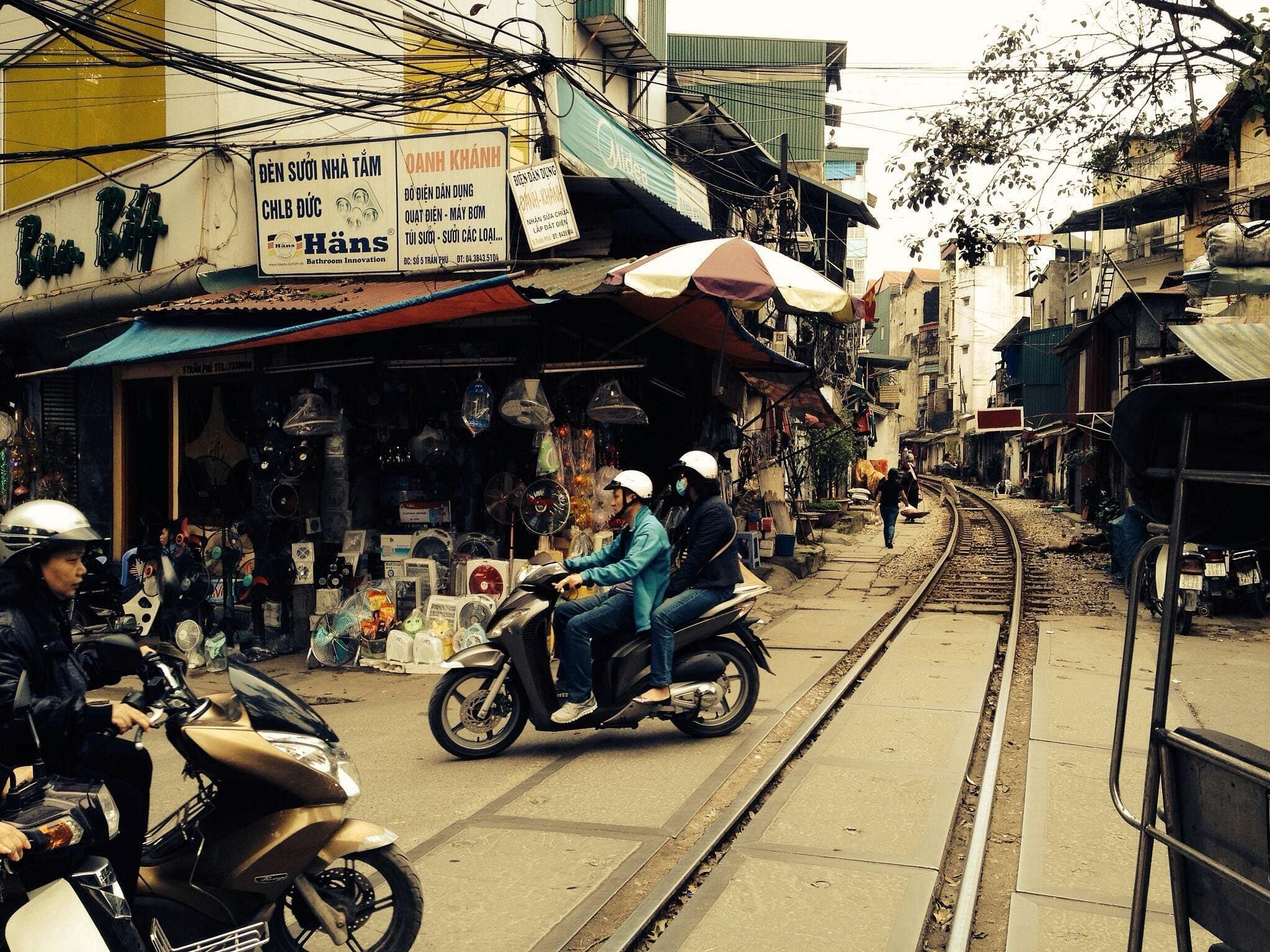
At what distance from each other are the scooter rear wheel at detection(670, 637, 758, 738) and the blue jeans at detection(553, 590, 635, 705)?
58 centimetres

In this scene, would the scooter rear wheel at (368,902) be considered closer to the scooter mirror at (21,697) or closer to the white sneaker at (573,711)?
the scooter mirror at (21,697)

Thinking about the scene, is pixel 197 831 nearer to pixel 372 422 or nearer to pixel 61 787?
pixel 61 787

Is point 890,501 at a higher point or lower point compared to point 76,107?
lower

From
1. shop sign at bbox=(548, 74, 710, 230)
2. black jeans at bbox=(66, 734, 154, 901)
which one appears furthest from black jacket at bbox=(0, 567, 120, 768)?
shop sign at bbox=(548, 74, 710, 230)

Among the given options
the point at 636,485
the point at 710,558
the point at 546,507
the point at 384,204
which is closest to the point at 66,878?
the point at 636,485

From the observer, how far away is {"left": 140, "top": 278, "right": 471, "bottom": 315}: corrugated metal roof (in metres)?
9.79

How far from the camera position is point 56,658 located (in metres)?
3.22

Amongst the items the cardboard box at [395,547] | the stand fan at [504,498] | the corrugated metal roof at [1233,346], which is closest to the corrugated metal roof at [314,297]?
the stand fan at [504,498]

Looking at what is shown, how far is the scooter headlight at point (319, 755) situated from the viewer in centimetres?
340

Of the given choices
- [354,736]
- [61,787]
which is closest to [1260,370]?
[61,787]

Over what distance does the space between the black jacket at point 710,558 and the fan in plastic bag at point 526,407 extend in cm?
306

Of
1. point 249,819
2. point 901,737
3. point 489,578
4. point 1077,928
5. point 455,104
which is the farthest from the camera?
point 455,104

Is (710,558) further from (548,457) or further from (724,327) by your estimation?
(724,327)

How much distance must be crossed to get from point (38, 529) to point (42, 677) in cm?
Result: 42
